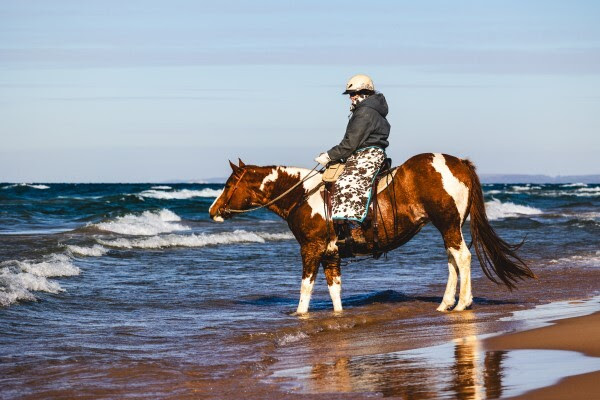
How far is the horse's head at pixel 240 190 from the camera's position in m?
11.1

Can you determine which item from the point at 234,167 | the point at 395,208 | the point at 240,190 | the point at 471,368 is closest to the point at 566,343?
the point at 471,368

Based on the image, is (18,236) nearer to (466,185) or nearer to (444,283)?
(444,283)

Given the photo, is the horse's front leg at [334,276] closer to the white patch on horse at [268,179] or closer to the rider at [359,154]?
the rider at [359,154]

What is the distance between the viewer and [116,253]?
65.1 ft

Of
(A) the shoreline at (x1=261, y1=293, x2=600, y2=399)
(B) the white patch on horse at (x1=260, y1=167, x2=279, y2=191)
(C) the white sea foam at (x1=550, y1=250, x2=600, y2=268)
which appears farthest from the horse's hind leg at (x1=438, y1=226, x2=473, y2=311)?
(C) the white sea foam at (x1=550, y1=250, x2=600, y2=268)

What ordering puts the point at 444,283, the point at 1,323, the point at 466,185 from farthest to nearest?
1. the point at 444,283
2. the point at 466,185
3. the point at 1,323

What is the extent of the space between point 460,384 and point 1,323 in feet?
18.5

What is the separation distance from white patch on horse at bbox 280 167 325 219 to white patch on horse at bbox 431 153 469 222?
1332 millimetres

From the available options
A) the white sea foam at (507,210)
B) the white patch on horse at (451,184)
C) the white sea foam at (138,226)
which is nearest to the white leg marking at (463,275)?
the white patch on horse at (451,184)

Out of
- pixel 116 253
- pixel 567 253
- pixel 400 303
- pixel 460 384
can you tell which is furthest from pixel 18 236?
pixel 460 384

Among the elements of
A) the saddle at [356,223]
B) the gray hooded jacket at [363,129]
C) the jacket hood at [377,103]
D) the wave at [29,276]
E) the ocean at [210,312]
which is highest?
the jacket hood at [377,103]

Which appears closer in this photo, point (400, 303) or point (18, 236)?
point (400, 303)

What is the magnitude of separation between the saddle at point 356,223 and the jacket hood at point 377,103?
1.84 ft

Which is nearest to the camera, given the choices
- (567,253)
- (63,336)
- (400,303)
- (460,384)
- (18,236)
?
(460,384)
